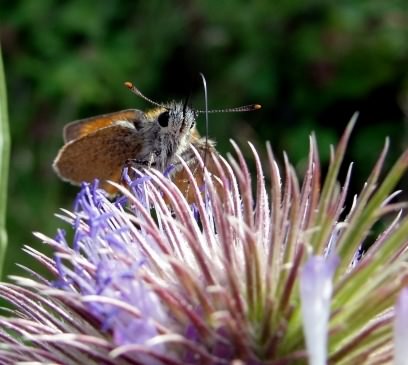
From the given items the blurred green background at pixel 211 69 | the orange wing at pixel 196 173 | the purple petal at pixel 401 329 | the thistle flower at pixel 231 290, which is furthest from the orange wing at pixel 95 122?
the blurred green background at pixel 211 69

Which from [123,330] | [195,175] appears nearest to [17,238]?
[195,175]

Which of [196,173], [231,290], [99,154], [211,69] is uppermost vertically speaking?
[211,69]

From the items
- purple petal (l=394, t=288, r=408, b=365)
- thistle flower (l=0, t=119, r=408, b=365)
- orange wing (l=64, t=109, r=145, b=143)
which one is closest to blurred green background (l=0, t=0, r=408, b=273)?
orange wing (l=64, t=109, r=145, b=143)

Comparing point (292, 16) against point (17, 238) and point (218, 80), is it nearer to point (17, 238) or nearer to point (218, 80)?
point (218, 80)

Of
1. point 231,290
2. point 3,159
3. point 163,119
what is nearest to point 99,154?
point 163,119

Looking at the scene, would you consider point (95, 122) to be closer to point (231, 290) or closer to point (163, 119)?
point (163, 119)

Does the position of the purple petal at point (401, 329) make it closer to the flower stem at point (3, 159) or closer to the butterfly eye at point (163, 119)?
the flower stem at point (3, 159)

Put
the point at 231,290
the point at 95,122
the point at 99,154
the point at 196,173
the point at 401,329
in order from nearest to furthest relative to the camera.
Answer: the point at 401,329 < the point at 231,290 < the point at 196,173 < the point at 99,154 < the point at 95,122
